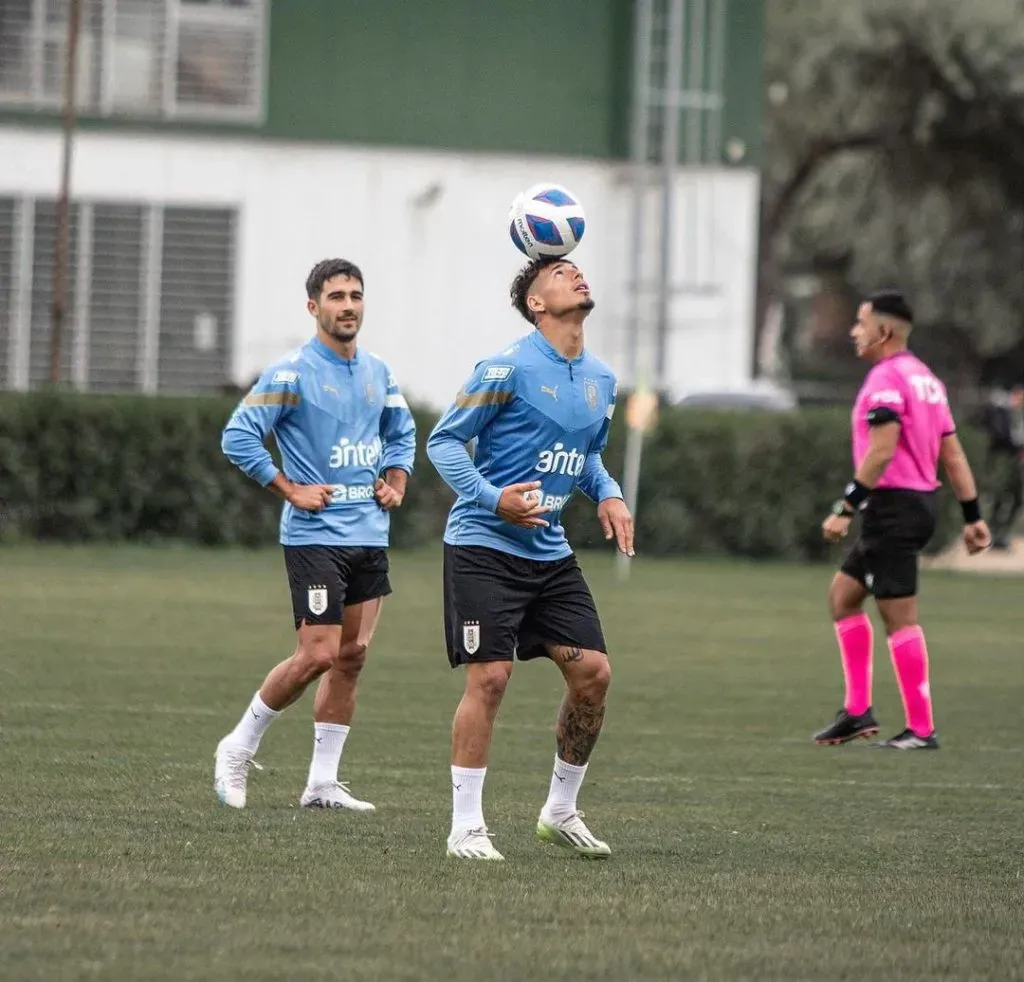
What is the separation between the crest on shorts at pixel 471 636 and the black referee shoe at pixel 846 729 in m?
4.42

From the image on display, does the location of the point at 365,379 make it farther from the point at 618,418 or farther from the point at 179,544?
the point at 618,418

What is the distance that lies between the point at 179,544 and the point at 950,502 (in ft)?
29.6

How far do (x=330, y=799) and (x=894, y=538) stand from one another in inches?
157

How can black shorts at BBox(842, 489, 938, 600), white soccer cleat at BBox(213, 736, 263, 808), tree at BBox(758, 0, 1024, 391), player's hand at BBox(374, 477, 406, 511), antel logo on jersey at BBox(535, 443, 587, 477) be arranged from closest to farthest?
→ antel logo on jersey at BBox(535, 443, 587, 477)
white soccer cleat at BBox(213, 736, 263, 808)
player's hand at BBox(374, 477, 406, 511)
black shorts at BBox(842, 489, 938, 600)
tree at BBox(758, 0, 1024, 391)

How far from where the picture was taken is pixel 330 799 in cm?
917

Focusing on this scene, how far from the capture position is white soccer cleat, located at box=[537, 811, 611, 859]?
26.6 ft

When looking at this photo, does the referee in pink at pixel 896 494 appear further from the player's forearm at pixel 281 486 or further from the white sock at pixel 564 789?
the white sock at pixel 564 789

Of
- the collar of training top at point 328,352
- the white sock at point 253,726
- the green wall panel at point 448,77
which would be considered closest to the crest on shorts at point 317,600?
the white sock at point 253,726

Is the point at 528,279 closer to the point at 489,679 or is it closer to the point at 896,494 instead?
the point at 489,679

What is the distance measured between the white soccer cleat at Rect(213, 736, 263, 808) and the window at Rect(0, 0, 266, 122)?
23805mm

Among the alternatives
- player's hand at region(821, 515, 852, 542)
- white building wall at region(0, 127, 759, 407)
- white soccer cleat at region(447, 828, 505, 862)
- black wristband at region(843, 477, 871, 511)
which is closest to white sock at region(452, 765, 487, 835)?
white soccer cleat at region(447, 828, 505, 862)

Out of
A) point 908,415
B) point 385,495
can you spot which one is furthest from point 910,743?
point 385,495

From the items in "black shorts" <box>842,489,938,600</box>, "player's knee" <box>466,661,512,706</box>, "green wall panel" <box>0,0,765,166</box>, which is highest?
"green wall panel" <box>0,0,765,166</box>

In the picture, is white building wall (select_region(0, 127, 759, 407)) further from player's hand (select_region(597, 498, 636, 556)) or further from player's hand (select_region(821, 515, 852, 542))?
player's hand (select_region(597, 498, 636, 556))
